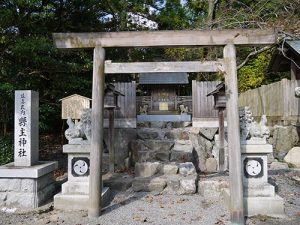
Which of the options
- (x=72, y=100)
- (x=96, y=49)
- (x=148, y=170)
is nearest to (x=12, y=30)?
(x=72, y=100)

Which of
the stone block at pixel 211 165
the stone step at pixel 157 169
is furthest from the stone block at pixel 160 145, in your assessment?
the stone step at pixel 157 169

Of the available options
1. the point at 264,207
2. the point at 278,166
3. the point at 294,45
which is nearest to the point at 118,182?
the point at 264,207

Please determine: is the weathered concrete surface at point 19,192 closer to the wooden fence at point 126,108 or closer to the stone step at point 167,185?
the stone step at point 167,185

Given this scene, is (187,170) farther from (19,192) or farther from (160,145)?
(19,192)

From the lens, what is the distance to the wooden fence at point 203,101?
13625mm

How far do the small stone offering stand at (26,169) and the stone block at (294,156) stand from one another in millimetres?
8035

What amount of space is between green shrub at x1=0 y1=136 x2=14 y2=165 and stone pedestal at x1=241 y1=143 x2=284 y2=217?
727 centimetres

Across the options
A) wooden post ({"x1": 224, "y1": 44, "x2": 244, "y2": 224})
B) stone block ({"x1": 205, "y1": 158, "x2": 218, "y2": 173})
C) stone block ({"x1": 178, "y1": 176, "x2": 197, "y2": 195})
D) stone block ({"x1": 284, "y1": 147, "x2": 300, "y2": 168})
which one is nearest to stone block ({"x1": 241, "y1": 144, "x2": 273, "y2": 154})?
wooden post ({"x1": 224, "y1": 44, "x2": 244, "y2": 224})

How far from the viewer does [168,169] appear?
8102 millimetres

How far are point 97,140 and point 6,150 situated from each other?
5541mm

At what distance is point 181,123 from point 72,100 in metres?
4.96

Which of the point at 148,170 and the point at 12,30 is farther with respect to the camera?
the point at 12,30

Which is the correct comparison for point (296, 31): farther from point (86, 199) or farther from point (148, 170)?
point (86, 199)

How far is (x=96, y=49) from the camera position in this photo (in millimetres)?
5910
